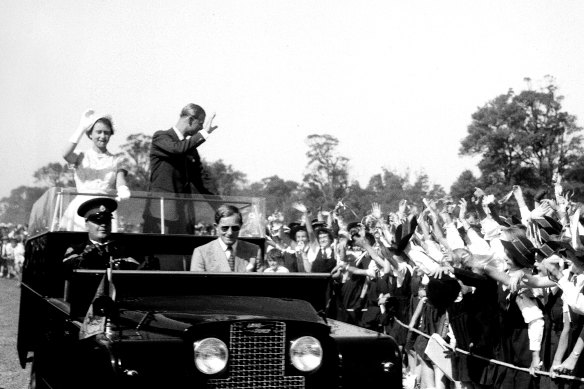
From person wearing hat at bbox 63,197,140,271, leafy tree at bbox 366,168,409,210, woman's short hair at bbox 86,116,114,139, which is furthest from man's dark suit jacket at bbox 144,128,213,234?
leafy tree at bbox 366,168,409,210

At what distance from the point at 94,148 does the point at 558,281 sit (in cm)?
439

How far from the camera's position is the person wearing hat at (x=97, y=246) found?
21.9 ft

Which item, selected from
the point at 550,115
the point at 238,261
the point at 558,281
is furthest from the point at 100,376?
the point at 550,115

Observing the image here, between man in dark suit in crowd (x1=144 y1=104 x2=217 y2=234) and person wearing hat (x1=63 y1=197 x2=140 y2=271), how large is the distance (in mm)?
Result: 769

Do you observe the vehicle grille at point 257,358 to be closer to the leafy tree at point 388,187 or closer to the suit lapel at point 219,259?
the suit lapel at point 219,259

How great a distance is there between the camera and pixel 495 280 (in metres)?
8.42

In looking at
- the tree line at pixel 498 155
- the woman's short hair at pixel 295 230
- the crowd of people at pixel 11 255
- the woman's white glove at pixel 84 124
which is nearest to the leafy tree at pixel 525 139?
the tree line at pixel 498 155

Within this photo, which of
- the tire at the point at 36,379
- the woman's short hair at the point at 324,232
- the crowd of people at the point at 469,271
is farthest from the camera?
the woman's short hair at the point at 324,232

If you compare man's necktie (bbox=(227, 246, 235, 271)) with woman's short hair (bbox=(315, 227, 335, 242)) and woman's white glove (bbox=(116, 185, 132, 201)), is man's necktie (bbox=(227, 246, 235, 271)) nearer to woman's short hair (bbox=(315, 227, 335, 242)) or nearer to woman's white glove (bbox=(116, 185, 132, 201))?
woman's white glove (bbox=(116, 185, 132, 201))

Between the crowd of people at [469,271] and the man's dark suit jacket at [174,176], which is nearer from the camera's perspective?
the crowd of people at [469,271]

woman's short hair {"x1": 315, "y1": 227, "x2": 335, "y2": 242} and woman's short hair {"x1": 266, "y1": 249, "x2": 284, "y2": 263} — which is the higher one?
woman's short hair {"x1": 315, "y1": 227, "x2": 335, "y2": 242}

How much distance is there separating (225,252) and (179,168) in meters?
1.68

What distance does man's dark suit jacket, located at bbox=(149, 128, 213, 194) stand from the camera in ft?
27.1

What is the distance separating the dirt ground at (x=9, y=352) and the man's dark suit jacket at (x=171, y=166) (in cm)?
344
